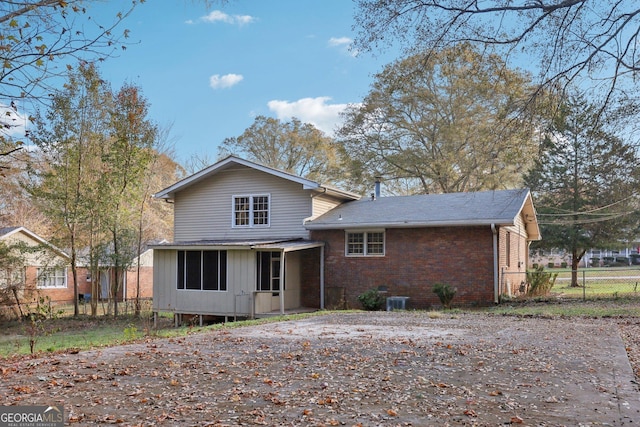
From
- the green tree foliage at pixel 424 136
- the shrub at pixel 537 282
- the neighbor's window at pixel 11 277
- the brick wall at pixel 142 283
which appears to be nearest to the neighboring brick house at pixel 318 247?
the shrub at pixel 537 282

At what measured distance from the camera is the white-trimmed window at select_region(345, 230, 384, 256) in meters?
20.0

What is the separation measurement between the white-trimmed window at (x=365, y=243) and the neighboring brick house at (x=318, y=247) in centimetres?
4

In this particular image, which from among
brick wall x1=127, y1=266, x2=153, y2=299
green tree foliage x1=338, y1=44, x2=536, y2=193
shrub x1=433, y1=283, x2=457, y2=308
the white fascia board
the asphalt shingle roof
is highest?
green tree foliage x1=338, y1=44, x2=536, y2=193

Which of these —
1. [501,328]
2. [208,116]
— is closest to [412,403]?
[501,328]

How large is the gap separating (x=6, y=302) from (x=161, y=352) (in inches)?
667

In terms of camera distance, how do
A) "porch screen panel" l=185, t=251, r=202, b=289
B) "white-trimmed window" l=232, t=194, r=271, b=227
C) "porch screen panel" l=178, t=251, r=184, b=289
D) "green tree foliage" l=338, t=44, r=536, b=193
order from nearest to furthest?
"porch screen panel" l=185, t=251, r=202, b=289 → "porch screen panel" l=178, t=251, r=184, b=289 → "white-trimmed window" l=232, t=194, r=271, b=227 → "green tree foliage" l=338, t=44, r=536, b=193

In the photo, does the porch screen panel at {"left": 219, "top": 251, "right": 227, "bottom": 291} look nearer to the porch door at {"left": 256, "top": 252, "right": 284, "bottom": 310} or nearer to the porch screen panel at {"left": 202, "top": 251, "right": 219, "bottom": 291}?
the porch screen panel at {"left": 202, "top": 251, "right": 219, "bottom": 291}

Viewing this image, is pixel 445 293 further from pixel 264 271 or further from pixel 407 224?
pixel 264 271

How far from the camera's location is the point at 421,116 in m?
33.8

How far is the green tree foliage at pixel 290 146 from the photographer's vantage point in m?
40.6

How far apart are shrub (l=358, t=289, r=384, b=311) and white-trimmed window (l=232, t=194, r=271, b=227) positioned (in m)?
5.12

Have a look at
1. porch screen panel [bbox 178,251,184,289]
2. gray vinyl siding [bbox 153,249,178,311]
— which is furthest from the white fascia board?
gray vinyl siding [bbox 153,249,178,311]

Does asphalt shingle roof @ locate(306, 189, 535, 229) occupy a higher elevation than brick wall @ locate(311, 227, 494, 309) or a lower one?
higher

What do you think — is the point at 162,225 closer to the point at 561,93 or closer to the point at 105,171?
the point at 105,171
